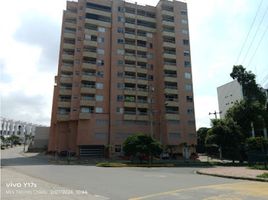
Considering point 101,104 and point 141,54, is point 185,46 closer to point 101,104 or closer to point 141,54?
point 141,54

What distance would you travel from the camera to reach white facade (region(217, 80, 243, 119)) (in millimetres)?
89688

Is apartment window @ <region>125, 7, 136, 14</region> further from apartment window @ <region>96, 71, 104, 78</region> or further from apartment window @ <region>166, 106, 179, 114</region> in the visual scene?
apartment window @ <region>166, 106, 179, 114</region>

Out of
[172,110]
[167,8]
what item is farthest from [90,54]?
[167,8]

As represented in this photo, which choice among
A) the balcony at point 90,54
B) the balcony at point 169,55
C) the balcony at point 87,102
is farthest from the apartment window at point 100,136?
the balcony at point 169,55

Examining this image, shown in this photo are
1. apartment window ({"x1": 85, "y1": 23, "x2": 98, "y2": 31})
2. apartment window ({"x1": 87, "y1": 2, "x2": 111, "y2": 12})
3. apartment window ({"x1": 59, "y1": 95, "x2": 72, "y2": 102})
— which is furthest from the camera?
apartment window ({"x1": 87, "y1": 2, "x2": 111, "y2": 12})

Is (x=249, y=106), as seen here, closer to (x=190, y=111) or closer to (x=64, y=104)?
(x=190, y=111)

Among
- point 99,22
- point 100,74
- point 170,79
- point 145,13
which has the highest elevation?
point 145,13

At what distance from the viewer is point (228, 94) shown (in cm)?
9675

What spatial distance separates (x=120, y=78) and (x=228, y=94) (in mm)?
46585

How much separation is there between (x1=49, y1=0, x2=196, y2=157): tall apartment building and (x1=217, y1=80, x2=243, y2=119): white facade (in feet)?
87.4

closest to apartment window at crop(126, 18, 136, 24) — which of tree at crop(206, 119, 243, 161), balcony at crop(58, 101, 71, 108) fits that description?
balcony at crop(58, 101, 71, 108)

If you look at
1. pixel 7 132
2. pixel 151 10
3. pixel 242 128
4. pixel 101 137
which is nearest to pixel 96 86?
pixel 101 137

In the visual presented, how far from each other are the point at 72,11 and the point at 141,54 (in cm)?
2186

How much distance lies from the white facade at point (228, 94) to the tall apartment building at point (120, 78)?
2664 cm
